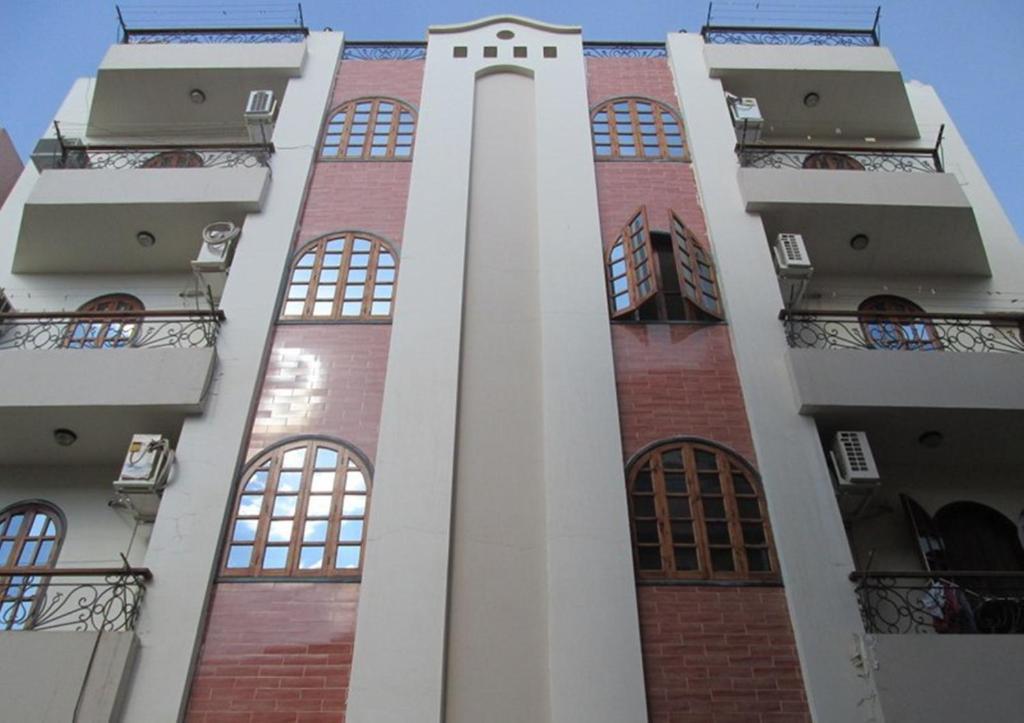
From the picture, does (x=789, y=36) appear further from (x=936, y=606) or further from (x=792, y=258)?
(x=936, y=606)

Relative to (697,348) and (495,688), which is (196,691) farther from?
(697,348)

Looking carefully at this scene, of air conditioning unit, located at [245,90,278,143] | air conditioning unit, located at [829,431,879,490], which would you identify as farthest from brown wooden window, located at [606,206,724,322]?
air conditioning unit, located at [245,90,278,143]

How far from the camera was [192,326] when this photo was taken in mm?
9867

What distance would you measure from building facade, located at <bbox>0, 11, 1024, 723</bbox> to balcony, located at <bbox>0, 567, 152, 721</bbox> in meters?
0.03

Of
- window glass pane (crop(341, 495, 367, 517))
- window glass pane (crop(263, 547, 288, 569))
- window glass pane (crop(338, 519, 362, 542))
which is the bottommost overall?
window glass pane (crop(263, 547, 288, 569))

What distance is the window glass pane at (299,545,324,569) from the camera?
801cm

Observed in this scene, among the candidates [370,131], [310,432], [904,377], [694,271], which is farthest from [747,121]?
[310,432]

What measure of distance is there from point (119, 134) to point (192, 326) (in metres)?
6.08

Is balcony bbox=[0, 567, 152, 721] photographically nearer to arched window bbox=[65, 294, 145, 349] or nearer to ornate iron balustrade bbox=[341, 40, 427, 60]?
arched window bbox=[65, 294, 145, 349]

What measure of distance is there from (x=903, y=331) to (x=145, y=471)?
30.7ft

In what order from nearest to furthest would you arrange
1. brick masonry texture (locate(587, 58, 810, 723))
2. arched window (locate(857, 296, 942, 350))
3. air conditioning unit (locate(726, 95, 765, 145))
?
1. brick masonry texture (locate(587, 58, 810, 723))
2. arched window (locate(857, 296, 942, 350))
3. air conditioning unit (locate(726, 95, 765, 145))

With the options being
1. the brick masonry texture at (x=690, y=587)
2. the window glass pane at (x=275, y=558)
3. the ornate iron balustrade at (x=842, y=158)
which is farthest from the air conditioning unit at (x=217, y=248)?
the ornate iron balustrade at (x=842, y=158)

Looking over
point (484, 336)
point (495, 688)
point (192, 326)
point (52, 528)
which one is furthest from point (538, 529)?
point (52, 528)

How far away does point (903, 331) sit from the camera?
36.2 ft
